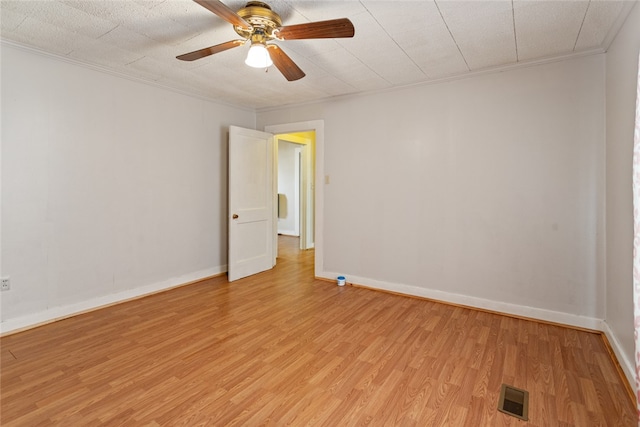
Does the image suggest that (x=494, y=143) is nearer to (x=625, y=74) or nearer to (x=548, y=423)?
(x=625, y=74)

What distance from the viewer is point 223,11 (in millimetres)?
1812

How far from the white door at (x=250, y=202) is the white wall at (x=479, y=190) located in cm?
100

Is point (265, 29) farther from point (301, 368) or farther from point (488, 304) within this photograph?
point (488, 304)

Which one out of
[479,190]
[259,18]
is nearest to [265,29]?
[259,18]

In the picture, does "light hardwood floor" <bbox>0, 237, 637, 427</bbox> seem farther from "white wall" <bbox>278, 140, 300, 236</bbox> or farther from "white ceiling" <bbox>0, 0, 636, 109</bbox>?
"white wall" <bbox>278, 140, 300, 236</bbox>

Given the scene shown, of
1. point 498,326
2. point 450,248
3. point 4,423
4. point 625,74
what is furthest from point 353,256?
point 4,423

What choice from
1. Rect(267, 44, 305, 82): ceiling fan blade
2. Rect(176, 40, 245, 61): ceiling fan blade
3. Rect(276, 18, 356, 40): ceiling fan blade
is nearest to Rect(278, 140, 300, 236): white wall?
Rect(267, 44, 305, 82): ceiling fan blade

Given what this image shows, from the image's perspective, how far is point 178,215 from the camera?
410 centimetres

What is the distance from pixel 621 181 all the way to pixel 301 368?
2621 mm

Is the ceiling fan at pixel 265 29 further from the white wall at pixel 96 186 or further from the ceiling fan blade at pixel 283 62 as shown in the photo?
the white wall at pixel 96 186

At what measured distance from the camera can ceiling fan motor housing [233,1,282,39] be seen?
6.74 ft

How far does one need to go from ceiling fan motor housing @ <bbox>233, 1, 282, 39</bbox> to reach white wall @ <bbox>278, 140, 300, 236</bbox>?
6145 mm

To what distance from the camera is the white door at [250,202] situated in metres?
4.34

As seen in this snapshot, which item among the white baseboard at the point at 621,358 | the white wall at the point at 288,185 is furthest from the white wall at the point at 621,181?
the white wall at the point at 288,185
